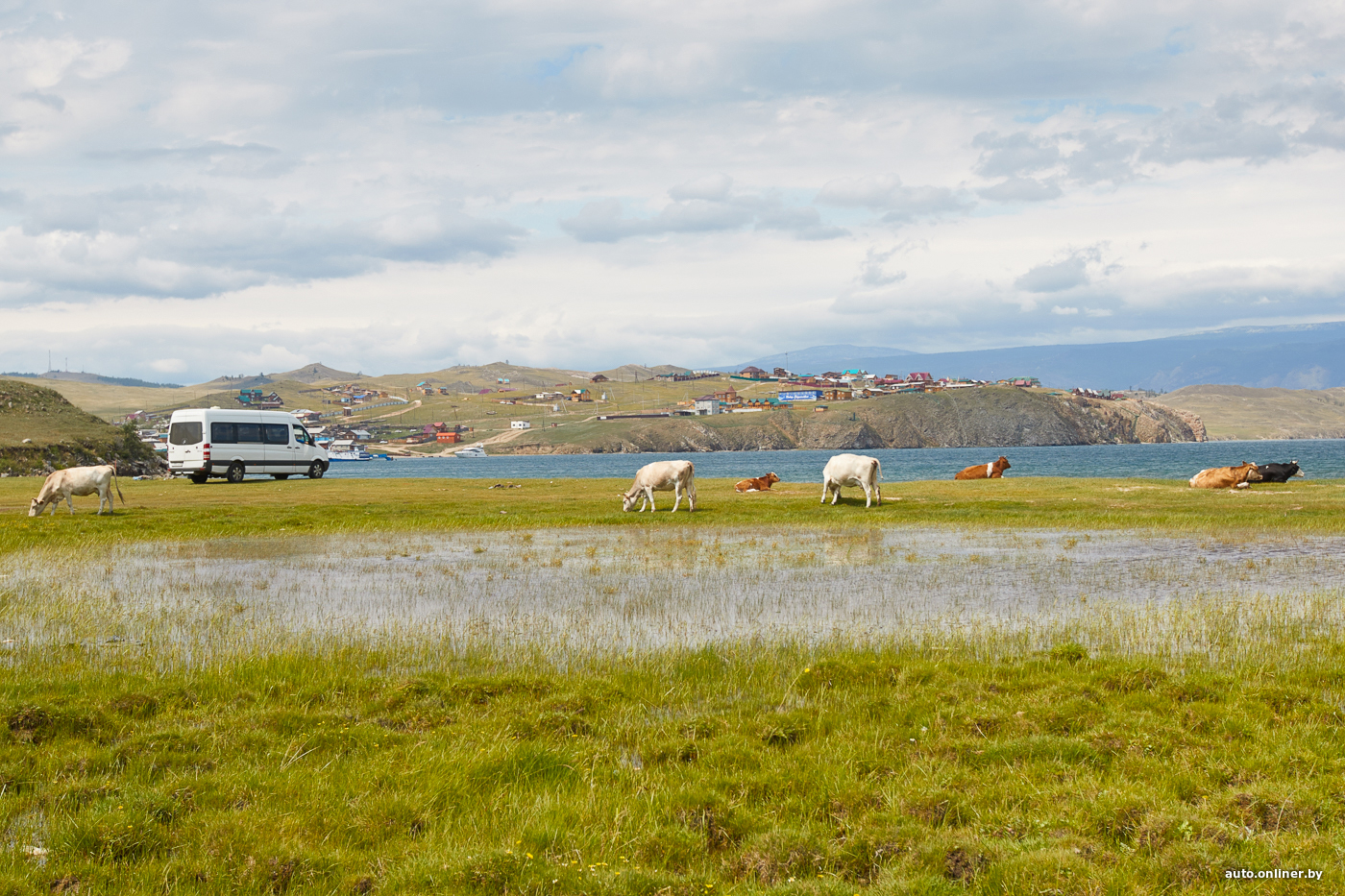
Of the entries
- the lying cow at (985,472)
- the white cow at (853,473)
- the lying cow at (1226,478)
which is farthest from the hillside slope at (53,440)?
the lying cow at (1226,478)

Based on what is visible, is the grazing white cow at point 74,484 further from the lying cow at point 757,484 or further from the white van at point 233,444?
the lying cow at point 757,484

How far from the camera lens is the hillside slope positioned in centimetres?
7562

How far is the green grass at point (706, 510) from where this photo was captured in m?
28.2

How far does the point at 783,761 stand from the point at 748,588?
9.43m

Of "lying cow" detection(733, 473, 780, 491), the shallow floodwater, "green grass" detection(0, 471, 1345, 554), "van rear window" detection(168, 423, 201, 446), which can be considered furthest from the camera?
"van rear window" detection(168, 423, 201, 446)

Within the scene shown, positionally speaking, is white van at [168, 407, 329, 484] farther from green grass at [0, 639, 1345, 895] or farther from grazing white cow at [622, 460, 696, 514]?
green grass at [0, 639, 1345, 895]

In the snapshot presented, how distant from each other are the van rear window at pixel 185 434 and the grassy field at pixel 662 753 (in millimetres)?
38121

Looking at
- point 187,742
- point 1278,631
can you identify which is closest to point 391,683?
point 187,742

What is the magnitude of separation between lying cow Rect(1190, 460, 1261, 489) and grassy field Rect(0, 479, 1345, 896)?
2892cm

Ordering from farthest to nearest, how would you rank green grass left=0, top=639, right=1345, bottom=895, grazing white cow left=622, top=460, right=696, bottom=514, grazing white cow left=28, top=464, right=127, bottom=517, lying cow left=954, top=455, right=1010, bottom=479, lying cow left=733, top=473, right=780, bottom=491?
lying cow left=954, top=455, right=1010, bottom=479, lying cow left=733, top=473, right=780, bottom=491, grazing white cow left=622, top=460, right=696, bottom=514, grazing white cow left=28, top=464, right=127, bottom=517, green grass left=0, top=639, right=1345, bottom=895

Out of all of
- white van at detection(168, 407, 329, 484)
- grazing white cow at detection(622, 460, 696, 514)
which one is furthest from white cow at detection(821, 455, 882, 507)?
white van at detection(168, 407, 329, 484)

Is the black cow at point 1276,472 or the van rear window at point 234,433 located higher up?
the van rear window at point 234,433

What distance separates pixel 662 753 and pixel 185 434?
5208cm

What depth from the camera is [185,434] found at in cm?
5194
